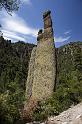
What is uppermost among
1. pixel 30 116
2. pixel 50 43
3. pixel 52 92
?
pixel 50 43

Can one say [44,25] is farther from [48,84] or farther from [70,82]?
[70,82]

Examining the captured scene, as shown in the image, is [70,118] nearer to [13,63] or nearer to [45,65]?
[45,65]

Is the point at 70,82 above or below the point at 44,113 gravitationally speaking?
above

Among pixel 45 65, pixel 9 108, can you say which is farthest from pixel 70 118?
pixel 45 65

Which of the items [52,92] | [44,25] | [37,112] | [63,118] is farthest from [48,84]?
[63,118]

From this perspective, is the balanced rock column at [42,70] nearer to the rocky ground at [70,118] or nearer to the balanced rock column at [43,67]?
the balanced rock column at [43,67]

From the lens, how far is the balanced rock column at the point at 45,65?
23328 millimetres

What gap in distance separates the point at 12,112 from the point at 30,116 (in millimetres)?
3150

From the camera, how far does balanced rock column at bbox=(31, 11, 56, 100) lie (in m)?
23.3

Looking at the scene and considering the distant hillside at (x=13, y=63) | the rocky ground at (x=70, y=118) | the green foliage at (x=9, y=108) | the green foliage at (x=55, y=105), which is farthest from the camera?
the distant hillside at (x=13, y=63)

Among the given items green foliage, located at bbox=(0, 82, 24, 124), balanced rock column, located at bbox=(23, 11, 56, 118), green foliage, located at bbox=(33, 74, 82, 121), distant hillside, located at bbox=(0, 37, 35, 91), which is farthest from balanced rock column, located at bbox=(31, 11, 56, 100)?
distant hillside, located at bbox=(0, 37, 35, 91)

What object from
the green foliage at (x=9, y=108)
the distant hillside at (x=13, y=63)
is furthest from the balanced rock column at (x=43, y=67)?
the distant hillside at (x=13, y=63)

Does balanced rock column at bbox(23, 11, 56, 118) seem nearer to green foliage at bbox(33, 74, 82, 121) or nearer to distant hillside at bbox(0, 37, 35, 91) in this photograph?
green foliage at bbox(33, 74, 82, 121)

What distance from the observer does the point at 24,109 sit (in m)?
22.9
